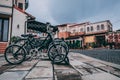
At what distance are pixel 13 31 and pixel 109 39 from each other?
27.5 metres

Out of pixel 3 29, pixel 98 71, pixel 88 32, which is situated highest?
pixel 88 32

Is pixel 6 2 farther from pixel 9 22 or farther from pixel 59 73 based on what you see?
pixel 59 73

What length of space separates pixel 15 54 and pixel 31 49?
678mm

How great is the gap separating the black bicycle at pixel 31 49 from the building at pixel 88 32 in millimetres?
27861

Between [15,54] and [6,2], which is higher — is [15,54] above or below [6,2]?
below

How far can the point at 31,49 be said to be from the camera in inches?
210

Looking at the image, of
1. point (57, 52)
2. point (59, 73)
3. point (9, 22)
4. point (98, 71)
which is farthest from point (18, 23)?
point (98, 71)

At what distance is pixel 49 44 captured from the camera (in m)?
5.41

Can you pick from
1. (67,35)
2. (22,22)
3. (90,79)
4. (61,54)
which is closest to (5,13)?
(22,22)

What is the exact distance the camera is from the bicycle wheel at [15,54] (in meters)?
4.76

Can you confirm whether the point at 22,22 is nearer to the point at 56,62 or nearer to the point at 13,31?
the point at 13,31

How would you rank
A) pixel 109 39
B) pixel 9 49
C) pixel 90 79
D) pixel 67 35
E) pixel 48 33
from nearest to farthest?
pixel 90 79 < pixel 9 49 < pixel 48 33 < pixel 109 39 < pixel 67 35

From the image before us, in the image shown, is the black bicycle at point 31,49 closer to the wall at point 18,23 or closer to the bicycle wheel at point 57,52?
the bicycle wheel at point 57,52

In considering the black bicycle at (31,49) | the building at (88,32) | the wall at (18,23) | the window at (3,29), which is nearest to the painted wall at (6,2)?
the wall at (18,23)
